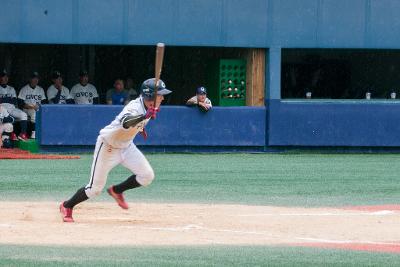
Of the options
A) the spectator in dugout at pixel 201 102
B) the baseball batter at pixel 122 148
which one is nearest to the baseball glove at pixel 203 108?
the spectator in dugout at pixel 201 102

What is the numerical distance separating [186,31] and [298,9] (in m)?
2.71

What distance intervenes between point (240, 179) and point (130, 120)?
6987mm

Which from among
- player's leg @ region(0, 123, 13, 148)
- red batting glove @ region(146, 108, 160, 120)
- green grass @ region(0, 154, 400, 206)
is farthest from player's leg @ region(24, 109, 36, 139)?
red batting glove @ region(146, 108, 160, 120)

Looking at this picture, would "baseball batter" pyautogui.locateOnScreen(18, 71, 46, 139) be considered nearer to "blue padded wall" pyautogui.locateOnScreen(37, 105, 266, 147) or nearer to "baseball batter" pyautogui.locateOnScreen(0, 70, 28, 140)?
"baseball batter" pyautogui.locateOnScreen(0, 70, 28, 140)

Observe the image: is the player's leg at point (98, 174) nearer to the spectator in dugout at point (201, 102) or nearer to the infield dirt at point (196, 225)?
the infield dirt at point (196, 225)

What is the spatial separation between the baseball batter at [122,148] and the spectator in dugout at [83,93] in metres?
12.7

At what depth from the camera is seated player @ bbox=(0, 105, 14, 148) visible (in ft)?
78.8

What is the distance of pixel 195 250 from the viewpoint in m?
10.2

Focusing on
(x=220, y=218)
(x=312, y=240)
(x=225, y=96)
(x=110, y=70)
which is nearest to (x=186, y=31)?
(x=225, y=96)

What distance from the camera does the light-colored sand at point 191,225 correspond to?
10961 mm

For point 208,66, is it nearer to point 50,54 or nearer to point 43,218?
point 50,54

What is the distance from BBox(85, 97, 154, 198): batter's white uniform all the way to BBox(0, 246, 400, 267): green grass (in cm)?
219

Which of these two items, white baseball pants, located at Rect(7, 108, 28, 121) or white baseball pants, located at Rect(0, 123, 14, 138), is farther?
white baseball pants, located at Rect(7, 108, 28, 121)

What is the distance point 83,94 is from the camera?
25234 millimetres
